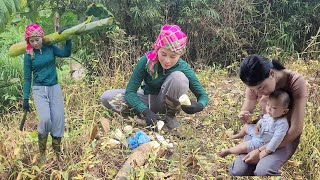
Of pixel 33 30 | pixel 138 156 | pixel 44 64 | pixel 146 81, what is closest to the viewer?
pixel 33 30

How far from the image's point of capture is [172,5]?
21.6ft

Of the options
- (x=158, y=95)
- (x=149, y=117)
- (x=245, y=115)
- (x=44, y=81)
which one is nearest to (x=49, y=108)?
(x=44, y=81)

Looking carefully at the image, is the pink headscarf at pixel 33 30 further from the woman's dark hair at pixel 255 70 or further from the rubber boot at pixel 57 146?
the woman's dark hair at pixel 255 70

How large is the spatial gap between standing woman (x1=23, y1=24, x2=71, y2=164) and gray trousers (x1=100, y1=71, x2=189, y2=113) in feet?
2.61

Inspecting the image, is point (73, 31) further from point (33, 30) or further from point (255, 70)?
point (255, 70)

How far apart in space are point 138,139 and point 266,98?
220 centimetres

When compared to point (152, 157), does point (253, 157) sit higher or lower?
higher

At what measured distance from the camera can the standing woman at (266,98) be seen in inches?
52.0

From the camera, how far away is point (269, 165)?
143 centimetres

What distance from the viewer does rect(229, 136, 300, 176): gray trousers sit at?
1427mm

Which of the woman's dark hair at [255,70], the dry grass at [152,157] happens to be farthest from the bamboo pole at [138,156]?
the woman's dark hair at [255,70]

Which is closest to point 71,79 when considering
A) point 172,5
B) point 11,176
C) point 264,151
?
point 172,5

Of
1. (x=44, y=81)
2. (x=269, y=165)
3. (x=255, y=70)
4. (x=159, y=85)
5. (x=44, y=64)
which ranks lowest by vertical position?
(x=159, y=85)

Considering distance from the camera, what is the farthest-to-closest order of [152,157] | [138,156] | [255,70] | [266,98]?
[138,156]
[152,157]
[266,98]
[255,70]
